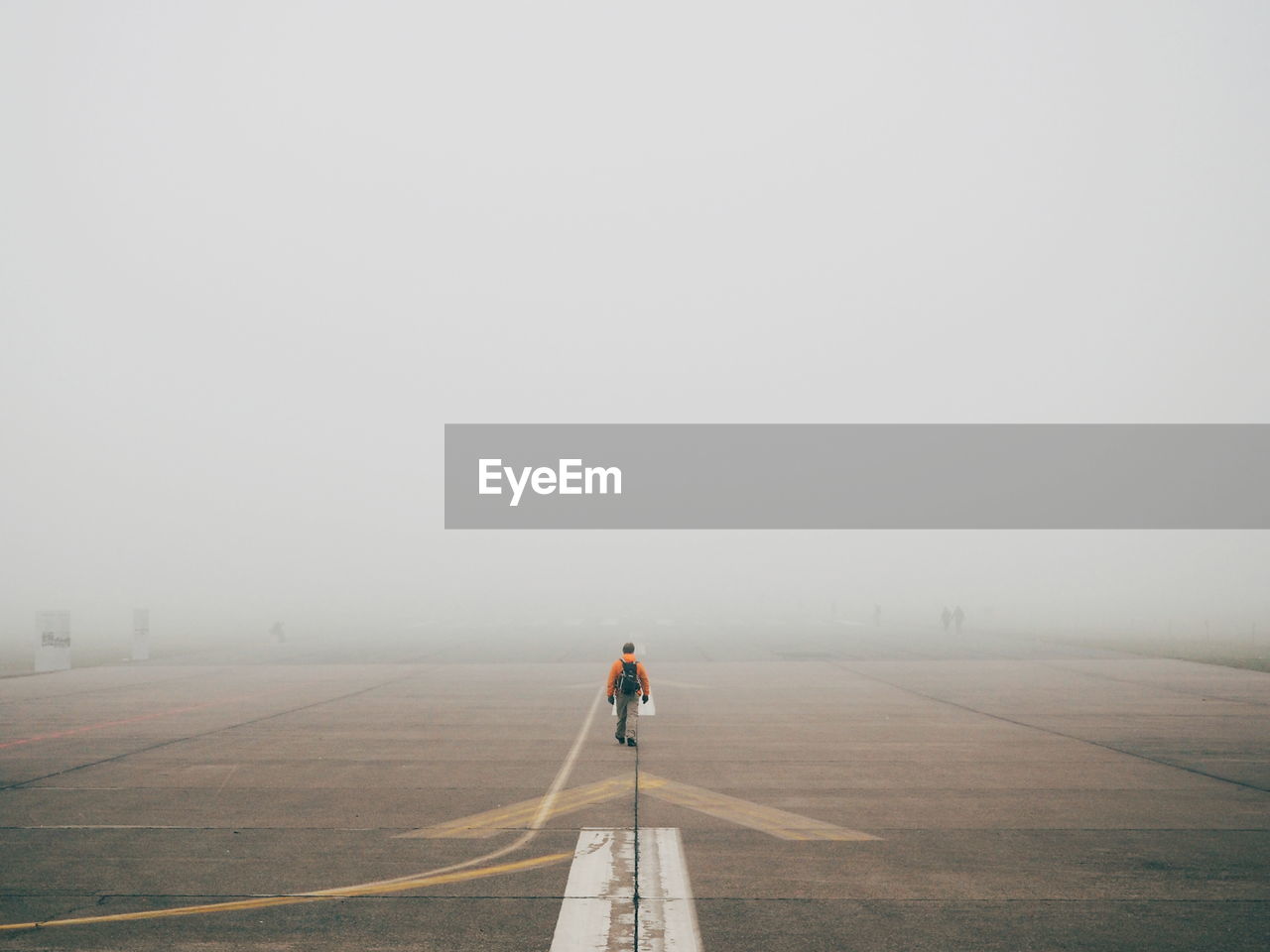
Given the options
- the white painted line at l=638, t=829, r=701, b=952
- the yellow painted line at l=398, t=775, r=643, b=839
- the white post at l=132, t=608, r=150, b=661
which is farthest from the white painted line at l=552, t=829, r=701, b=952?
the white post at l=132, t=608, r=150, b=661

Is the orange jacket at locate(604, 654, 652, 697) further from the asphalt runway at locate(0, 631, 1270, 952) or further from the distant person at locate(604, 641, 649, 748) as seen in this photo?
the asphalt runway at locate(0, 631, 1270, 952)

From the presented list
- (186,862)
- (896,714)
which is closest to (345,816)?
(186,862)

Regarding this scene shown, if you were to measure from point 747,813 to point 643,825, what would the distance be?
4.40 ft

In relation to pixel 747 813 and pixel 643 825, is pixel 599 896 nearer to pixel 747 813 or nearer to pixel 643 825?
pixel 643 825

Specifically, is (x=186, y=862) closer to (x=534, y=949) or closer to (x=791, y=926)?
(x=534, y=949)

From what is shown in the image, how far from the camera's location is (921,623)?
214ft

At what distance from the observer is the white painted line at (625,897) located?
6.78m

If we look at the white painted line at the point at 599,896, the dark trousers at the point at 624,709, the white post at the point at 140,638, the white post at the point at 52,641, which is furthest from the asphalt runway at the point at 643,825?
the white post at the point at 140,638

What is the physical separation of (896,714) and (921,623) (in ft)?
161

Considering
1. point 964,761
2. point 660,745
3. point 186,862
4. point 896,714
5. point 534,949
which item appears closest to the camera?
point 534,949

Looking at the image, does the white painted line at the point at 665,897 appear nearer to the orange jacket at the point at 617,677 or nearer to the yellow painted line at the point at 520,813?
the yellow painted line at the point at 520,813

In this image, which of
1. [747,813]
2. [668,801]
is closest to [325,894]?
[668,801]

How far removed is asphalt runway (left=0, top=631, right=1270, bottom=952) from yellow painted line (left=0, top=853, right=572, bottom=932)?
0.13 feet

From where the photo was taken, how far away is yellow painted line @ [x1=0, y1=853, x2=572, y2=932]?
7234mm
